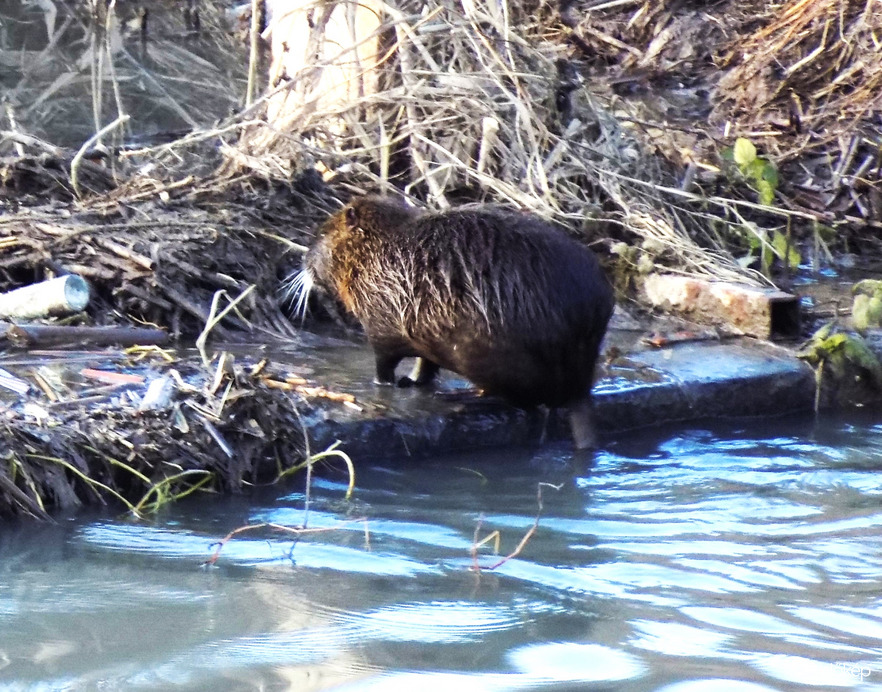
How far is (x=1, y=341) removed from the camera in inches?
144

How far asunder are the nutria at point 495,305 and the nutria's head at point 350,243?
57 mm

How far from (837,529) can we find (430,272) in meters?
1.27

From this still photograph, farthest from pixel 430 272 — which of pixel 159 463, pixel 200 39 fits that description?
pixel 200 39

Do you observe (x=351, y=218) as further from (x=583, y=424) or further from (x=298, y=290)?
(x=583, y=424)

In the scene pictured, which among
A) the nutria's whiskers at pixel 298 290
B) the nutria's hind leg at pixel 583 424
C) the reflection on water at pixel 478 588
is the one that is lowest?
the reflection on water at pixel 478 588

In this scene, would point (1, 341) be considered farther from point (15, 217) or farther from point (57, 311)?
point (15, 217)

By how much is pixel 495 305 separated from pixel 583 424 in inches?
16.3

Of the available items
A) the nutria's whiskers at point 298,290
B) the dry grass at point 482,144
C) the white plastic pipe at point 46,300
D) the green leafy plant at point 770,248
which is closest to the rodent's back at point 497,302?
the nutria's whiskers at point 298,290

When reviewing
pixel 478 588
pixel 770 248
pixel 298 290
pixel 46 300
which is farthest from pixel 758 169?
pixel 478 588

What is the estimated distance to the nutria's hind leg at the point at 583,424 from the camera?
3512 millimetres

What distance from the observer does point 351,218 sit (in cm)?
399

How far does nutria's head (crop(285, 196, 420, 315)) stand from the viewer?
3.85 m

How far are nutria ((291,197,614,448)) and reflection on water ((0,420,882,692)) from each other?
0.81 feet

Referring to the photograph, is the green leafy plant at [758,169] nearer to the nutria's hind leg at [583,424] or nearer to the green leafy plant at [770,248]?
the green leafy plant at [770,248]
